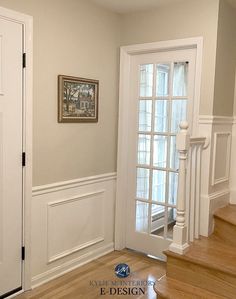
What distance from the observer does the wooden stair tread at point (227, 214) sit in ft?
9.01

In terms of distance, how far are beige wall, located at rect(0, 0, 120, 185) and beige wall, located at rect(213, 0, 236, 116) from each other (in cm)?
103

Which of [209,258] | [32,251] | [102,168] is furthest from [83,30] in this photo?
[209,258]

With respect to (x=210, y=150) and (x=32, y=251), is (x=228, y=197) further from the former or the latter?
(x=32, y=251)

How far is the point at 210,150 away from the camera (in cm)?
285

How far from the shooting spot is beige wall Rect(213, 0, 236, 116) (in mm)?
2822

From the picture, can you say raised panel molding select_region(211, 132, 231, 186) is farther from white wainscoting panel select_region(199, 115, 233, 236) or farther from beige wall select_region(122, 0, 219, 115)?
beige wall select_region(122, 0, 219, 115)

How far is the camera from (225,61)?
9.65 feet

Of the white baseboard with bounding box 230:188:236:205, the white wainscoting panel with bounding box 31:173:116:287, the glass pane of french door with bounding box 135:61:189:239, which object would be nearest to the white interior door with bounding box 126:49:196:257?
the glass pane of french door with bounding box 135:61:189:239

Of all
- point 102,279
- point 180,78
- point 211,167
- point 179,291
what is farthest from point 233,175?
point 102,279

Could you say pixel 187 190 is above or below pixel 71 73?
below

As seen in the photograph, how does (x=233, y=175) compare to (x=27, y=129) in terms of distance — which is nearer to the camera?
(x=27, y=129)

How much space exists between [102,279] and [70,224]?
551mm

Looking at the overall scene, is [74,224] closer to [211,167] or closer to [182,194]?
[182,194]

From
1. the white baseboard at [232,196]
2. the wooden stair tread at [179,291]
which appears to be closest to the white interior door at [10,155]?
the wooden stair tread at [179,291]
